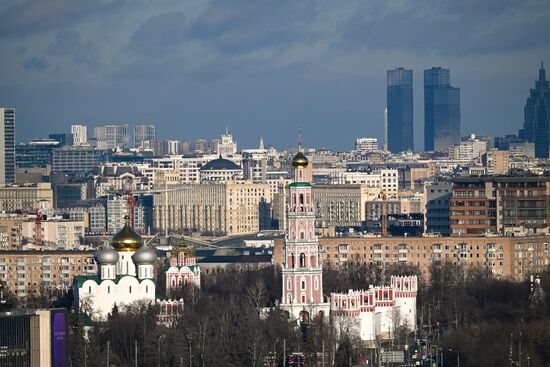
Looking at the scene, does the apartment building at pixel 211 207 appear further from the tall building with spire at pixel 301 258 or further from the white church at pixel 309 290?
the tall building with spire at pixel 301 258

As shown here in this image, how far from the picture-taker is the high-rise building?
17862cm

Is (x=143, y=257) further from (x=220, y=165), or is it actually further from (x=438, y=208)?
(x=220, y=165)

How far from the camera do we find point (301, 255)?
77812 mm

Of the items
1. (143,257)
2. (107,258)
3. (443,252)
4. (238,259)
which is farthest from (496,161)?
(107,258)

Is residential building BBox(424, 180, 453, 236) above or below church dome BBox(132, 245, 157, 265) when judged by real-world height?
above

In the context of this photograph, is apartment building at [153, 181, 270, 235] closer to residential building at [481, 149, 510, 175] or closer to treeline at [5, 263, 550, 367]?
residential building at [481, 149, 510, 175]

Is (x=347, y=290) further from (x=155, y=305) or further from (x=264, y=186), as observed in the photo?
(x=264, y=186)

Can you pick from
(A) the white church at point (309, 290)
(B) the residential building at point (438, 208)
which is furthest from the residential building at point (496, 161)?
(A) the white church at point (309, 290)

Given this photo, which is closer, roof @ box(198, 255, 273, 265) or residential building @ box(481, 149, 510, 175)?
roof @ box(198, 255, 273, 265)

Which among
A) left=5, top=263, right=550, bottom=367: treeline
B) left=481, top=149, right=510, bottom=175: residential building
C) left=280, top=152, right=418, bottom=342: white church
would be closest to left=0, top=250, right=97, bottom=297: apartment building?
left=5, top=263, right=550, bottom=367: treeline

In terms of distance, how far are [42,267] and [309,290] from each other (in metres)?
21.3

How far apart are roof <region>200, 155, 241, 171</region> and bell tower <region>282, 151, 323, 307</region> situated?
10195 centimetres

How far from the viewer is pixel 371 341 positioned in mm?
75562

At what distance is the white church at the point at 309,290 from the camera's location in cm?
7694
